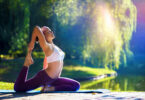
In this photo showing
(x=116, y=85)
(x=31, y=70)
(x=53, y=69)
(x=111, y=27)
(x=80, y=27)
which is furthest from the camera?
(x=80, y=27)

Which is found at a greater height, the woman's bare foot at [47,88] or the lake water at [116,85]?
the woman's bare foot at [47,88]

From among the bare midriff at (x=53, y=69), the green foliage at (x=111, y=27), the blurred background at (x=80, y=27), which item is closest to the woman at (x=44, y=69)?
the bare midriff at (x=53, y=69)

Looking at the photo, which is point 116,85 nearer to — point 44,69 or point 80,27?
point 80,27

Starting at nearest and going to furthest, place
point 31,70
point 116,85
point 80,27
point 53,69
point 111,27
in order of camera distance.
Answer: point 53,69 → point 116,85 → point 111,27 → point 31,70 → point 80,27

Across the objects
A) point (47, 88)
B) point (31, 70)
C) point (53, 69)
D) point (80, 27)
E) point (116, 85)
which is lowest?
point (116, 85)

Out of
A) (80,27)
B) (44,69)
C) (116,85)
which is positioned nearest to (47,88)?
(44,69)

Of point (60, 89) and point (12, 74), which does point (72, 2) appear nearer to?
point (12, 74)

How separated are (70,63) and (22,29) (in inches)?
258

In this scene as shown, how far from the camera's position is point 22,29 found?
16812 millimetres

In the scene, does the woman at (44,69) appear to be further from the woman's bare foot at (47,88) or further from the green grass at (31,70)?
the green grass at (31,70)

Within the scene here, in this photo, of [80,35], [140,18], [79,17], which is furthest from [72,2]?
[140,18]

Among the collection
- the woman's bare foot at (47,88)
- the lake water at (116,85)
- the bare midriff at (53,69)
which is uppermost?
the bare midriff at (53,69)

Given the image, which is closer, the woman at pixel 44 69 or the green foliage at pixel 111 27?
the woman at pixel 44 69

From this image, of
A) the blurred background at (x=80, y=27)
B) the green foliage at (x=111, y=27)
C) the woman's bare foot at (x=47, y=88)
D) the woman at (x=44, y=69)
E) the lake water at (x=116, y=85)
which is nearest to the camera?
the woman at (x=44, y=69)
